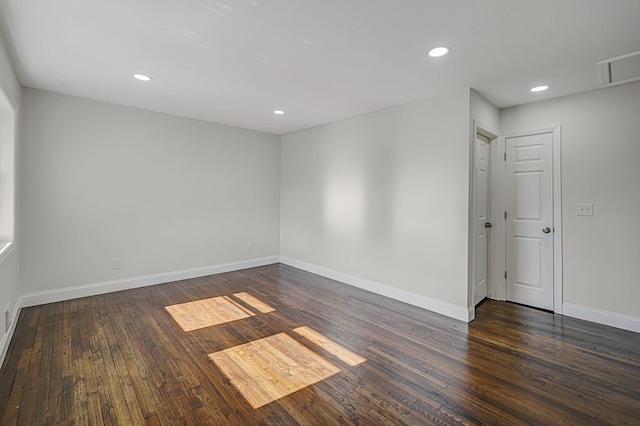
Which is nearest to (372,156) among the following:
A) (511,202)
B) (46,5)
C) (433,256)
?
(433,256)

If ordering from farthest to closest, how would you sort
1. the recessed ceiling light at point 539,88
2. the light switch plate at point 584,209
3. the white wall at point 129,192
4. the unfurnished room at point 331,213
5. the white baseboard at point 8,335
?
the white wall at point 129,192
the light switch plate at point 584,209
the recessed ceiling light at point 539,88
the white baseboard at point 8,335
the unfurnished room at point 331,213

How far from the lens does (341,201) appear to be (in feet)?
15.5

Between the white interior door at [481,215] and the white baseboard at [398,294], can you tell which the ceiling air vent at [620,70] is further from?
the white baseboard at [398,294]

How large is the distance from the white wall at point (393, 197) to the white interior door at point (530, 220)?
1.06m

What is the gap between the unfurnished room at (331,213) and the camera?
1.98 metres

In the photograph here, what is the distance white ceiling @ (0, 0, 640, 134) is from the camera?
192 cm

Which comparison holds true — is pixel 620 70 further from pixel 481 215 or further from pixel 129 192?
pixel 129 192

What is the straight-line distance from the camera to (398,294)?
3.88m

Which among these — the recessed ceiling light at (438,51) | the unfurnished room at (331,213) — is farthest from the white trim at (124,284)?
the recessed ceiling light at (438,51)

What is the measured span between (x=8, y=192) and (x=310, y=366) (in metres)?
3.33

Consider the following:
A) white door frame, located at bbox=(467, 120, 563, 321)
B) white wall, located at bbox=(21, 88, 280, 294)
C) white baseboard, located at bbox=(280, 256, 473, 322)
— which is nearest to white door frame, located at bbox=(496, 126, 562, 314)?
white door frame, located at bbox=(467, 120, 563, 321)

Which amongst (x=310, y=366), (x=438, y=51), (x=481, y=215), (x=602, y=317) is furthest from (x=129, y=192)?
(x=602, y=317)

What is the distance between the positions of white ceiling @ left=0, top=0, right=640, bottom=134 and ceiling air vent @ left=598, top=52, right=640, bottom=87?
0.09m

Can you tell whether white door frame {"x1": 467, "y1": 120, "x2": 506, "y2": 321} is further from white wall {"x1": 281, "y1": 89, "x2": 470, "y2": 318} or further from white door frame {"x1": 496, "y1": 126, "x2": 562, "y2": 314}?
white door frame {"x1": 496, "y1": 126, "x2": 562, "y2": 314}
